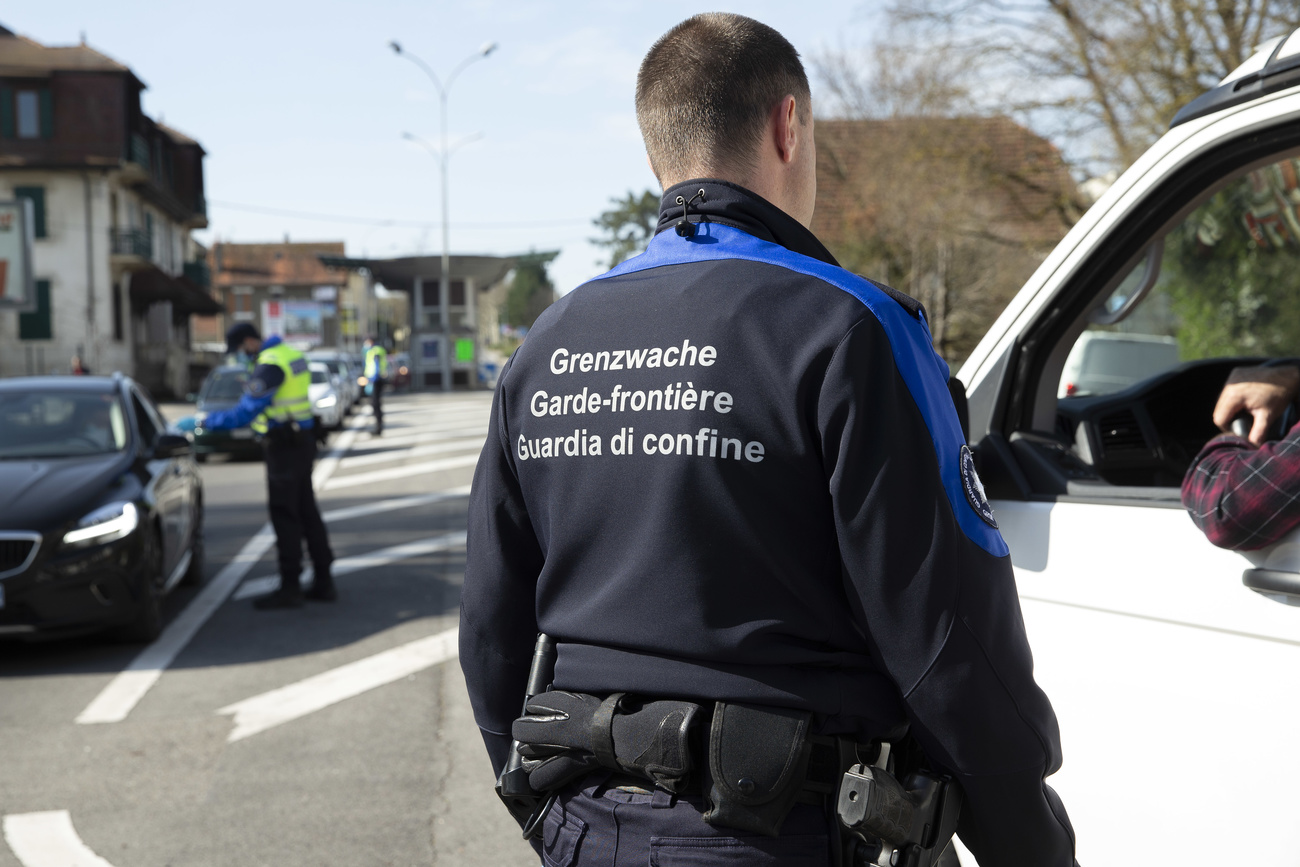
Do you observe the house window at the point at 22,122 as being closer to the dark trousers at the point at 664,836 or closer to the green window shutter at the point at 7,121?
the green window shutter at the point at 7,121

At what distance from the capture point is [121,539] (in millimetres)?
6316

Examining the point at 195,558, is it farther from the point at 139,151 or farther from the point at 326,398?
the point at 139,151

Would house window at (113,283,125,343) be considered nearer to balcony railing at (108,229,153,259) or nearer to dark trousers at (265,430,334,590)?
Answer: balcony railing at (108,229,153,259)

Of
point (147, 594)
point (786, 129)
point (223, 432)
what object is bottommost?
point (147, 594)

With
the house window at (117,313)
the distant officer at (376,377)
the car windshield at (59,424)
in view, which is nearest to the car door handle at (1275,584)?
the car windshield at (59,424)

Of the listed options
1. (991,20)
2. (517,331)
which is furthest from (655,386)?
(517,331)

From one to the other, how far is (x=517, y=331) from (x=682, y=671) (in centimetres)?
9191

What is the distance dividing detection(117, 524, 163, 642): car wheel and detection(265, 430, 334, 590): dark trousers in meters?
0.93

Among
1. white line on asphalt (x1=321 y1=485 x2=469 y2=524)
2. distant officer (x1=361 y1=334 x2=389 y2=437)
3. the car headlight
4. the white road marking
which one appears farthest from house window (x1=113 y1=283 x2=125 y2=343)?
the car headlight

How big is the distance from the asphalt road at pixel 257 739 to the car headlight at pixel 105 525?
0.72m

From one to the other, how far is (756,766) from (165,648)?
6039 mm

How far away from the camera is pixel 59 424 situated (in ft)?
24.3

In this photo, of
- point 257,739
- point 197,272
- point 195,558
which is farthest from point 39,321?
point 257,739

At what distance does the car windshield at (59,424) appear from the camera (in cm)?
715
